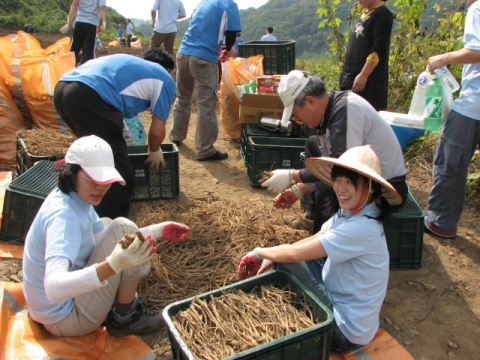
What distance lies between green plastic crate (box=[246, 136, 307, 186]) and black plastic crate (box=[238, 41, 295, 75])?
7.15 feet

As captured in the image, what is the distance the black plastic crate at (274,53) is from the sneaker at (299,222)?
3199 millimetres

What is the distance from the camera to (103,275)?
174cm

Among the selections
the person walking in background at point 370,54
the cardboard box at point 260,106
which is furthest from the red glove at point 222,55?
the person walking in background at point 370,54

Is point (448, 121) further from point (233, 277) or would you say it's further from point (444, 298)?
point (233, 277)

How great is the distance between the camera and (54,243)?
1.76 meters

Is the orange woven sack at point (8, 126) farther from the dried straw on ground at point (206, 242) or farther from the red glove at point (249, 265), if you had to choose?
the red glove at point (249, 265)

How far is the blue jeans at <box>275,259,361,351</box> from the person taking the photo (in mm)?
2097

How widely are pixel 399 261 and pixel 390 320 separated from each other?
0.54 metres

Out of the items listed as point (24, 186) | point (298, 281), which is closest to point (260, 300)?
point (298, 281)

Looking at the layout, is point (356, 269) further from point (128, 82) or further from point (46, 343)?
point (128, 82)

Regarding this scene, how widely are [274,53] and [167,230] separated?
4.20 m

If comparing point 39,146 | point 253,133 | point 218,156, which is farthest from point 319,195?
point 39,146

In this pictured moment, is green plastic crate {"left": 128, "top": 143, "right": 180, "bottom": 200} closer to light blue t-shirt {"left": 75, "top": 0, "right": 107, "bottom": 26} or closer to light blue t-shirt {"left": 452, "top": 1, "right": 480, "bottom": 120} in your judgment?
light blue t-shirt {"left": 452, "top": 1, "right": 480, "bottom": 120}

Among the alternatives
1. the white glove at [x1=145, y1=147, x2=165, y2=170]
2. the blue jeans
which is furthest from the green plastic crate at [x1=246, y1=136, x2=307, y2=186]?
the blue jeans
